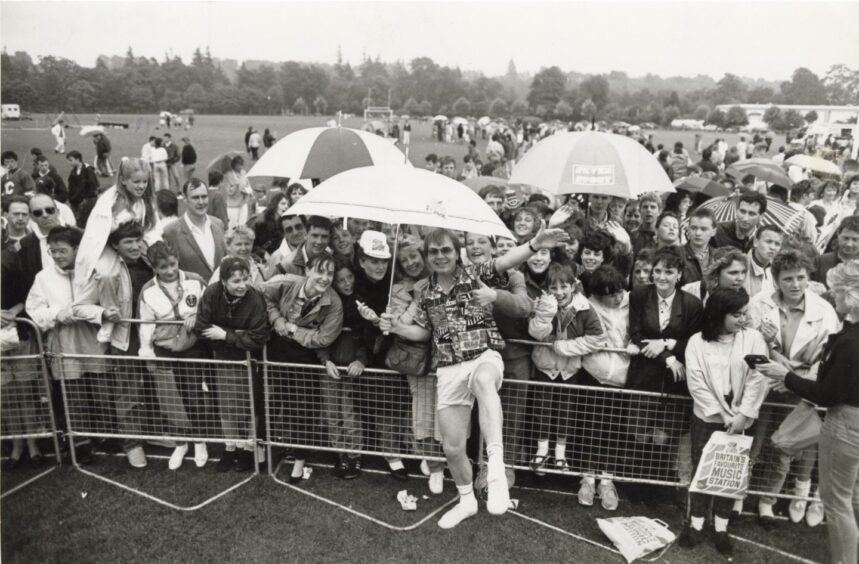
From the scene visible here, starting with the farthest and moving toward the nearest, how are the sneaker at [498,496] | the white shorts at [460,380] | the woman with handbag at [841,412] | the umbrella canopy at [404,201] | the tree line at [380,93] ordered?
the tree line at [380,93], the white shorts at [460,380], the umbrella canopy at [404,201], the sneaker at [498,496], the woman with handbag at [841,412]

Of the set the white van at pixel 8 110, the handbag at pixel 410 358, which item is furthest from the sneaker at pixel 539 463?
the white van at pixel 8 110

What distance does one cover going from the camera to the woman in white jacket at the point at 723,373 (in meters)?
4.35

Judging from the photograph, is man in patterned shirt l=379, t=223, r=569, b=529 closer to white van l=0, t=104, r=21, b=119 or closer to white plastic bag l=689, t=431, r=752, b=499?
white plastic bag l=689, t=431, r=752, b=499

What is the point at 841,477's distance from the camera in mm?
3809

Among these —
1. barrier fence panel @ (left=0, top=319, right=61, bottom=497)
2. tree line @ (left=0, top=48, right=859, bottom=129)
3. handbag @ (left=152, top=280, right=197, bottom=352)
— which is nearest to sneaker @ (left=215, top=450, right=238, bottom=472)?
handbag @ (left=152, top=280, right=197, bottom=352)

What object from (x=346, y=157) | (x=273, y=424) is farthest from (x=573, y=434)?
(x=346, y=157)

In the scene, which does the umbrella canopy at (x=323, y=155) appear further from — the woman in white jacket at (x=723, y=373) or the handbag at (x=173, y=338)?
the woman in white jacket at (x=723, y=373)

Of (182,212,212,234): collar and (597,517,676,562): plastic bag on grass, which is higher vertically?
(182,212,212,234): collar

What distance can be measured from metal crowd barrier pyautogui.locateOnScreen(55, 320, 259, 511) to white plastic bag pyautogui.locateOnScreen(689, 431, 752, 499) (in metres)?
3.67

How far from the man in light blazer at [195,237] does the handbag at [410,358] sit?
2.57 metres

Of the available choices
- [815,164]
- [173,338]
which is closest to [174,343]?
[173,338]

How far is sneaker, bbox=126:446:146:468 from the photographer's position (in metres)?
5.40

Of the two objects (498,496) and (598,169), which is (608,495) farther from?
(598,169)

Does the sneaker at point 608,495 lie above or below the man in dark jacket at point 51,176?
below
